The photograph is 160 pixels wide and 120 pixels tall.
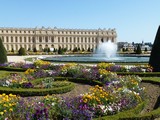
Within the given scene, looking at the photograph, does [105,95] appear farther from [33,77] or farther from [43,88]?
[33,77]

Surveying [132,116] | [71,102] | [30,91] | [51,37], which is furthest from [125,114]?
[51,37]

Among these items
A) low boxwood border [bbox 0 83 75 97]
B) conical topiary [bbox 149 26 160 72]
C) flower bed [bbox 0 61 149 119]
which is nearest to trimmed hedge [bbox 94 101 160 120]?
flower bed [bbox 0 61 149 119]

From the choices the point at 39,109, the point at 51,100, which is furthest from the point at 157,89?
the point at 39,109

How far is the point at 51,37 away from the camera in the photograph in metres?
89.0

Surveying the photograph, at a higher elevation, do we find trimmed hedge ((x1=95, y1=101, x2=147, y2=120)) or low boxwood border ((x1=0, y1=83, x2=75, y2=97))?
trimmed hedge ((x1=95, y1=101, x2=147, y2=120))

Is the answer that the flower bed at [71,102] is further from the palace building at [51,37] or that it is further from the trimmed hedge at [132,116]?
the palace building at [51,37]

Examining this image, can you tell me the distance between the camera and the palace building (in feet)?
281

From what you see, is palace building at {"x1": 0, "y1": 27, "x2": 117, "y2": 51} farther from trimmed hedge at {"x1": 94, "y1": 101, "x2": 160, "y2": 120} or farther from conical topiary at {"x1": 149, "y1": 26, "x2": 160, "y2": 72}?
trimmed hedge at {"x1": 94, "y1": 101, "x2": 160, "y2": 120}

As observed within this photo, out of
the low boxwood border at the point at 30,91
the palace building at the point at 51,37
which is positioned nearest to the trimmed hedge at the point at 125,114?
the low boxwood border at the point at 30,91

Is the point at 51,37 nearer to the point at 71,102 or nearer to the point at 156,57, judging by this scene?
the point at 156,57

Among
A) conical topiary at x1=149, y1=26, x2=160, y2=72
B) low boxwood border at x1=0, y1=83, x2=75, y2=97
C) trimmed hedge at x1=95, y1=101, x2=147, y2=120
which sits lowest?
low boxwood border at x1=0, y1=83, x2=75, y2=97

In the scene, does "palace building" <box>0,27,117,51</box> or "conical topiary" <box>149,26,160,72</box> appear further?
"palace building" <box>0,27,117,51</box>

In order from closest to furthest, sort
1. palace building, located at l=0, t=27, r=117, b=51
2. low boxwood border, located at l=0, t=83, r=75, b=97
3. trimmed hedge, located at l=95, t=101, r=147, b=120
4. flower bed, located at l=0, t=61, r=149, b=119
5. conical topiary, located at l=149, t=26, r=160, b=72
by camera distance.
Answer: flower bed, located at l=0, t=61, r=149, b=119
trimmed hedge, located at l=95, t=101, r=147, b=120
low boxwood border, located at l=0, t=83, r=75, b=97
conical topiary, located at l=149, t=26, r=160, b=72
palace building, located at l=0, t=27, r=117, b=51

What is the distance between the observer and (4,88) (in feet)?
33.0
